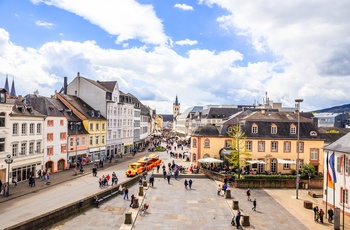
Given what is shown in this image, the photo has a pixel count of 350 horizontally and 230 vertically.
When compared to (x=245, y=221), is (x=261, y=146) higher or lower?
higher

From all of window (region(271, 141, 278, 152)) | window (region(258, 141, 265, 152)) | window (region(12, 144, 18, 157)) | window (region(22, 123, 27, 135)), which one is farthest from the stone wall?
window (region(271, 141, 278, 152))

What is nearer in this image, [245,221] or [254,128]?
[245,221]

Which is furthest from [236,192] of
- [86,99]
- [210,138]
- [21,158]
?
[86,99]

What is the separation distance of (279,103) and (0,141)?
3433 inches

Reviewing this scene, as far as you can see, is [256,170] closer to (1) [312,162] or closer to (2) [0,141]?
(1) [312,162]

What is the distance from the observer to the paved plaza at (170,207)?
82.7 ft

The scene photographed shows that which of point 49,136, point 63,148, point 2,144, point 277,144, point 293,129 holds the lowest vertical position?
point 63,148

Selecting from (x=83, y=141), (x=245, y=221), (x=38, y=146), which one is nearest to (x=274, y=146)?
(x=245, y=221)

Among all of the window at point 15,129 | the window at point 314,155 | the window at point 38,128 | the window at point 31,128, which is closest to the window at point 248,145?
the window at point 314,155

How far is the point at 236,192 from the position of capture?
124 ft

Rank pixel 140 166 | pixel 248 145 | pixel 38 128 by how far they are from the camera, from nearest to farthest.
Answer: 1. pixel 38 128
2. pixel 140 166
3. pixel 248 145

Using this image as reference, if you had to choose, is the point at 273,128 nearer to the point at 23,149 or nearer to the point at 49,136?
the point at 49,136

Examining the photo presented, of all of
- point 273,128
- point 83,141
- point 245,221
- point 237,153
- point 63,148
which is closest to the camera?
point 245,221

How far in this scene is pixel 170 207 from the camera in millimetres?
29562
